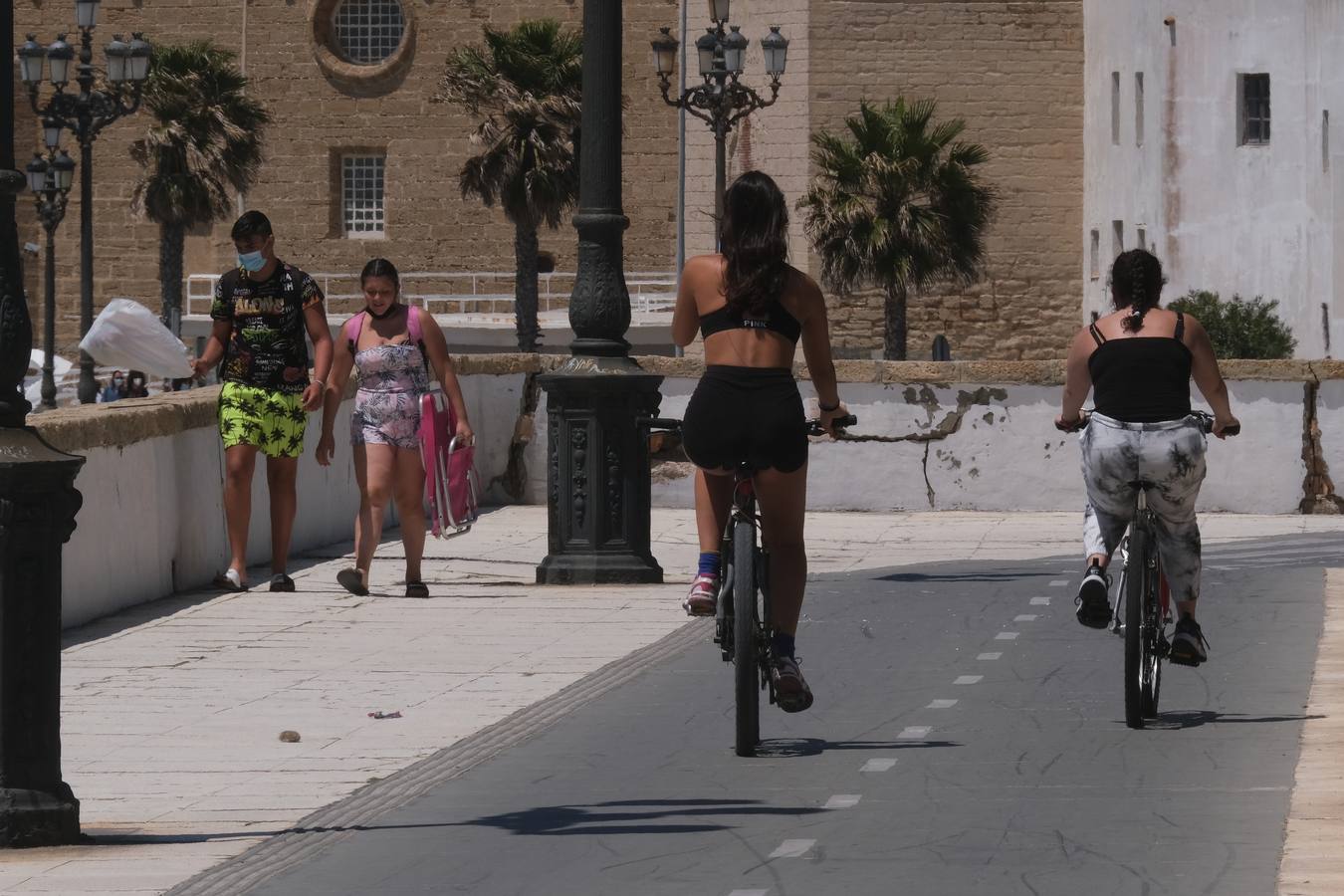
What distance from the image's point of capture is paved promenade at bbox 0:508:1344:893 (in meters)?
7.14

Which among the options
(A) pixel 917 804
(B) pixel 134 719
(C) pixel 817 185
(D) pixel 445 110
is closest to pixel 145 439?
(B) pixel 134 719

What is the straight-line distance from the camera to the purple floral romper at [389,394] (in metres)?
12.9

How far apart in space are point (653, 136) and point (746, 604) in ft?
190

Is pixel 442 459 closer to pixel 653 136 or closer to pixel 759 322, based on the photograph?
pixel 759 322

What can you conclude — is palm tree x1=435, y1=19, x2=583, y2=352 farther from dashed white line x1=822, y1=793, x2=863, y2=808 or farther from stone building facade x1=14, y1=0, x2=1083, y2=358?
dashed white line x1=822, y1=793, x2=863, y2=808

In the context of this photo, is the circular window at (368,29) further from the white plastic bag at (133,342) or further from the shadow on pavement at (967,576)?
the shadow on pavement at (967,576)

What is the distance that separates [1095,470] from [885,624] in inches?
125

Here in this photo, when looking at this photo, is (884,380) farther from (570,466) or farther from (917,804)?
(917,804)

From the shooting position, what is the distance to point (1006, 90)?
177 feet

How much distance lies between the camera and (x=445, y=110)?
66438 millimetres

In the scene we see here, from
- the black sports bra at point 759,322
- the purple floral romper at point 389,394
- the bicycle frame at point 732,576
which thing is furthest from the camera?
the purple floral romper at point 389,394

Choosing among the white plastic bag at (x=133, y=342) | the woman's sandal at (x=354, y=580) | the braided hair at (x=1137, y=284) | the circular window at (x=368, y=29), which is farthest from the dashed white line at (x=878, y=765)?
the circular window at (x=368, y=29)

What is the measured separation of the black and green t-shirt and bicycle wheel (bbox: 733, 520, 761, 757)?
5.42 meters

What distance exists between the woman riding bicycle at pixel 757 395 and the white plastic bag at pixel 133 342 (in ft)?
42.6
